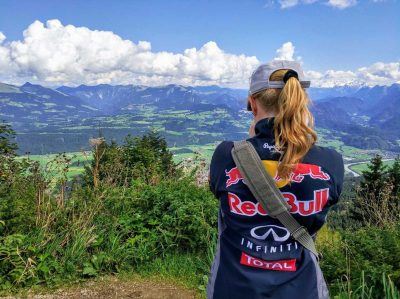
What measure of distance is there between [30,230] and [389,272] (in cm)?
395

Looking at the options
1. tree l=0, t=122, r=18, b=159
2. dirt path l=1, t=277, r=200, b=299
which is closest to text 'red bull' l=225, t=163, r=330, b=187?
dirt path l=1, t=277, r=200, b=299

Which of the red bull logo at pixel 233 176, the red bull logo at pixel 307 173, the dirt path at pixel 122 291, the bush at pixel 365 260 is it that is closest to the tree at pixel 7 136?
the dirt path at pixel 122 291

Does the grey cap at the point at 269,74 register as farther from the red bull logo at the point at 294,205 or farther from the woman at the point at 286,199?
the red bull logo at the point at 294,205

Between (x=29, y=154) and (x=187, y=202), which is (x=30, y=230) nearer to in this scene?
(x=187, y=202)

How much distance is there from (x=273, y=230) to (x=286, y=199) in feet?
0.49

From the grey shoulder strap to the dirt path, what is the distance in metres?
3.00

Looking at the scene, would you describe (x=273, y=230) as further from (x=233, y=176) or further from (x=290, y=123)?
(x=290, y=123)

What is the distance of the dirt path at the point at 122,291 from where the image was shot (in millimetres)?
4359

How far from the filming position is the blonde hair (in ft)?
5.50

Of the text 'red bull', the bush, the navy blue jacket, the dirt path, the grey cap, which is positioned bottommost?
the dirt path

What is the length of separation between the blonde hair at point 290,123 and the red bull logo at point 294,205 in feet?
0.39

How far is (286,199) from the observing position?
1.71 m

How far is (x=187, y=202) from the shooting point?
543cm

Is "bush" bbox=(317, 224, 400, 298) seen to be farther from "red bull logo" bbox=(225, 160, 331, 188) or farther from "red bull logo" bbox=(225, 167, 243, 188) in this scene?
"red bull logo" bbox=(225, 167, 243, 188)
